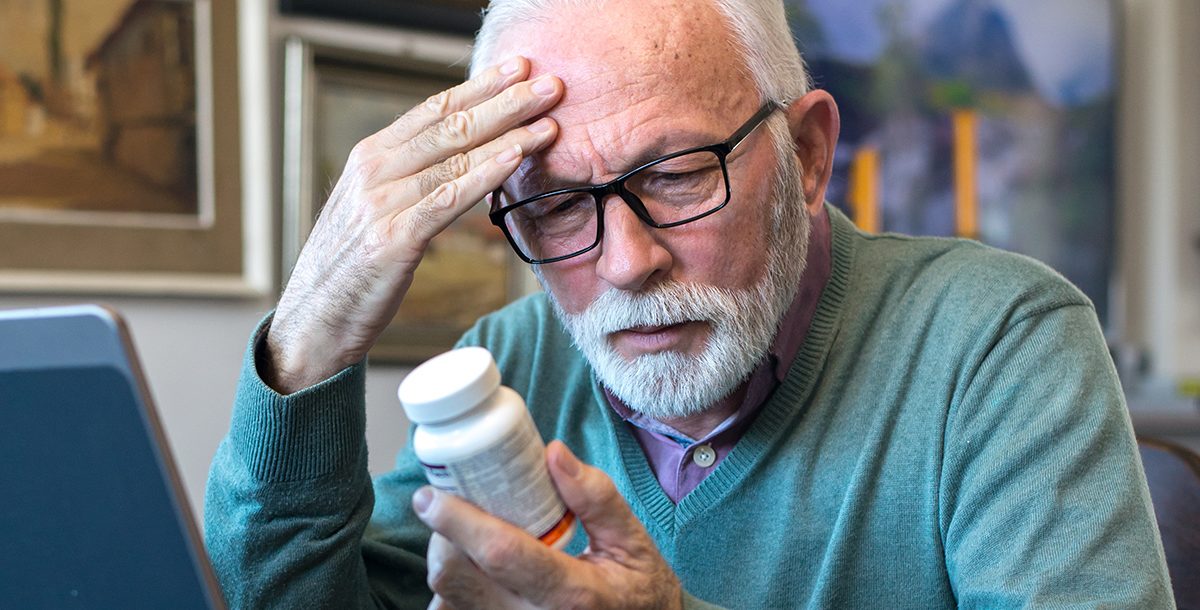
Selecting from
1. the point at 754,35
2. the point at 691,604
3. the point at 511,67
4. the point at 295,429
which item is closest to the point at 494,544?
the point at 691,604

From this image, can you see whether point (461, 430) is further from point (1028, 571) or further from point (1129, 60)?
point (1129, 60)

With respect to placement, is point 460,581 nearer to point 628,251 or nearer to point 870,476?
point 628,251

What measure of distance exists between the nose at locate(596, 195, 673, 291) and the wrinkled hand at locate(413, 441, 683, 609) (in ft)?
1.03

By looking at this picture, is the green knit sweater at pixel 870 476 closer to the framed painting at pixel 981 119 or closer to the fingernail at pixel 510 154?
the fingernail at pixel 510 154

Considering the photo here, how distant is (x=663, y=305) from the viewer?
42.3 inches

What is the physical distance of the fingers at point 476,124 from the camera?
1090 millimetres

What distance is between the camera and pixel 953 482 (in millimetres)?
1072

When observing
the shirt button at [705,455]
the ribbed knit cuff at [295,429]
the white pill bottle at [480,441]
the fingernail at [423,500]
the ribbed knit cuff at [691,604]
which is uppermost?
the white pill bottle at [480,441]

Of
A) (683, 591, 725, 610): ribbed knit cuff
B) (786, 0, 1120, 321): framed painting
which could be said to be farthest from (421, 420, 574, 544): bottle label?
(786, 0, 1120, 321): framed painting

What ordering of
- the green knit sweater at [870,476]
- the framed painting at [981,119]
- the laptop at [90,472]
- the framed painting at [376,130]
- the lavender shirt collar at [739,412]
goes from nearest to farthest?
the laptop at [90,472], the green knit sweater at [870,476], the lavender shirt collar at [739,412], the framed painting at [376,130], the framed painting at [981,119]

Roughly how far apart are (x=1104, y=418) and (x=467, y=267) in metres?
1.55

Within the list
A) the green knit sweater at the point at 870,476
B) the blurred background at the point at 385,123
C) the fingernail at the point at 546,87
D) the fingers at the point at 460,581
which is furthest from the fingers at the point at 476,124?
the blurred background at the point at 385,123

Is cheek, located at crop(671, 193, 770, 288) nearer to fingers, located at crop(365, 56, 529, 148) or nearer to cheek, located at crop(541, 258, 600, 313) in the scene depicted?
cheek, located at crop(541, 258, 600, 313)

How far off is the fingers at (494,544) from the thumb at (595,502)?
1.6 inches
